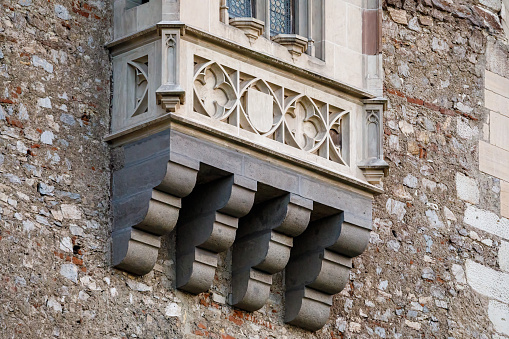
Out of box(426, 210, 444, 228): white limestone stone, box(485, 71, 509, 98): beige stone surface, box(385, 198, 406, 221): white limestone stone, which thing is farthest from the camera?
box(485, 71, 509, 98): beige stone surface

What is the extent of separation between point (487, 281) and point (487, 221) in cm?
54

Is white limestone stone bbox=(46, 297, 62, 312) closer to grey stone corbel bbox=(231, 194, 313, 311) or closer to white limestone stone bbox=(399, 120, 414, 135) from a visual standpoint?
grey stone corbel bbox=(231, 194, 313, 311)

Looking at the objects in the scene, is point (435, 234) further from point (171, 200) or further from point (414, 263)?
point (171, 200)

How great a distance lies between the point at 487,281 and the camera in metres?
13.0

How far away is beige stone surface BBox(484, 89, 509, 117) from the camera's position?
13.6m

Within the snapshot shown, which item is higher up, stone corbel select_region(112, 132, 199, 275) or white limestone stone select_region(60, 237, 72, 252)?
stone corbel select_region(112, 132, 199, 275)

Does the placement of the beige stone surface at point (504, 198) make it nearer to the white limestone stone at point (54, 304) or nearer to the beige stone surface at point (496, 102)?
the beige stone surface at point (496, 102)

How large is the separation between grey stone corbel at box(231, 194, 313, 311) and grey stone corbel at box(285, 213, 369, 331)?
0.97 ft

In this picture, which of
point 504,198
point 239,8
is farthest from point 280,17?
point 504,198

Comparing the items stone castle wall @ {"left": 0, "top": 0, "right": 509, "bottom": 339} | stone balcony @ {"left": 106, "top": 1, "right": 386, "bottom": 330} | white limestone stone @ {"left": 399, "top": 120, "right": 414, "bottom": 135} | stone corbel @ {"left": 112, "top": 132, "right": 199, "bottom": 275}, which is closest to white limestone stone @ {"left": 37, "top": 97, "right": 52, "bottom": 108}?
stone castle wall @ {"left": 0, "top": 0, "right": 509, "bottom": 339}

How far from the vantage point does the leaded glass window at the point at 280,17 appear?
38.8 ft

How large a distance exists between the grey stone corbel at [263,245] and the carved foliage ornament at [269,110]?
476 millimetres

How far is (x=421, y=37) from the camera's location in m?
13.4

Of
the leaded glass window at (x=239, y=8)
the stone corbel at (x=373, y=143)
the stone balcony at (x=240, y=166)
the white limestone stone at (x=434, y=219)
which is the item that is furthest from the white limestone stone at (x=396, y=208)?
the leaded glass window at (x=239, y=8)
